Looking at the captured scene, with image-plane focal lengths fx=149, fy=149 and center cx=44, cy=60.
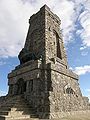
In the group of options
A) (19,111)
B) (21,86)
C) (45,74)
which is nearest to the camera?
(19,111)

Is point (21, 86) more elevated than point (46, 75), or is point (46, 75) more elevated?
point (46, 75)

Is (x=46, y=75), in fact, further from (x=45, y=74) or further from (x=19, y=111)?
(x=19, y=111)

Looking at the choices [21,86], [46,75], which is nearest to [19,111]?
[46,75]

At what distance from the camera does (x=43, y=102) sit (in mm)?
15156

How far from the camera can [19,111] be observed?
44.7 feet

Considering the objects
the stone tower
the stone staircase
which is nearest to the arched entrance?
the stone tower

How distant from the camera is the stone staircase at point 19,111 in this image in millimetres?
12630

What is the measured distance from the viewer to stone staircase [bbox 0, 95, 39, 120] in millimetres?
Answer: 12630

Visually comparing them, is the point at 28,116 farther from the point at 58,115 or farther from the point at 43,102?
the point at 58,115

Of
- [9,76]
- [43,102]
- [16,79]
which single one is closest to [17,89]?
[16,79]

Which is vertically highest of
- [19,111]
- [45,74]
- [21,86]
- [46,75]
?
[45,74]

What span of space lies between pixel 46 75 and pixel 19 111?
5751mm

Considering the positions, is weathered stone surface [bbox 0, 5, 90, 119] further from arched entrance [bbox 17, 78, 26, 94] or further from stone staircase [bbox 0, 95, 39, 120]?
stone staircase [bbox 0, 95, 39, 120]

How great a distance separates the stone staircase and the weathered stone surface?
0.59 m
